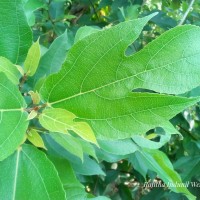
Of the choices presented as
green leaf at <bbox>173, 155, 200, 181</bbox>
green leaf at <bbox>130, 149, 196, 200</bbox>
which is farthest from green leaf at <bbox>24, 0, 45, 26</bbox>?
green leaf at <bbox>173, 155, 200, 181</bbox>

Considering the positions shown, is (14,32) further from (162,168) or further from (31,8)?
(162,168)

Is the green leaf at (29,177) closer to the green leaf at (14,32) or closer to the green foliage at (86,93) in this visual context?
the green foliage at (86,93)

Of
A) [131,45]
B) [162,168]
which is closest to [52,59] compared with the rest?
[162,168]

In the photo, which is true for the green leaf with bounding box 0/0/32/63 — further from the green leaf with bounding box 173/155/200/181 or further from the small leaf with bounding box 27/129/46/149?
the green leaf with bounding box 173/155/200/181

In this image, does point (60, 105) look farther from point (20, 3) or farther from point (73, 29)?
point (73, 29)

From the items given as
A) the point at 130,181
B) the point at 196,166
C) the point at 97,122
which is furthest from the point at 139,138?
the point at 130,181


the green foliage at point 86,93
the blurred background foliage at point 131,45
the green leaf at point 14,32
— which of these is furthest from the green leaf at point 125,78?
the blurred background foliage at point 131,45
